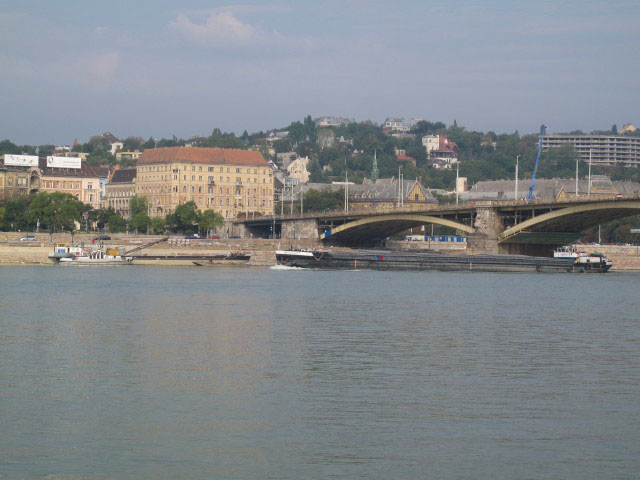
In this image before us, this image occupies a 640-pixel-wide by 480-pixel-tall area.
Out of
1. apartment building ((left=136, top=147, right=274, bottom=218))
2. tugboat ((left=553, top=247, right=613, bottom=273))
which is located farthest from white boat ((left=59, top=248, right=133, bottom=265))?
apartment building ((left=136, top=147, right=274, bottom=218))

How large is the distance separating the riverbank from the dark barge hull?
865 cm

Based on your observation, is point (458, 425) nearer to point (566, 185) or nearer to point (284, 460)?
point (284, 460)

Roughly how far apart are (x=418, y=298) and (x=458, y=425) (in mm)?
37313

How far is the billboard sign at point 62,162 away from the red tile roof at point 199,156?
969 cm

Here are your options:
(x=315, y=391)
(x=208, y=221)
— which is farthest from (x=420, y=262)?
(x=315, y=391)

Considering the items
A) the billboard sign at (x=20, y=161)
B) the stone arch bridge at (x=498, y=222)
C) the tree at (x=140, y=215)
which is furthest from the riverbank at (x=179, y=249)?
the billboard sign at (x=20, y=161)

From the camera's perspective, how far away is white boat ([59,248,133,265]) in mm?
101562

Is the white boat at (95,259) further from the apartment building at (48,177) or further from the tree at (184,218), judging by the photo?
Answer: the apartment building at (48,177)

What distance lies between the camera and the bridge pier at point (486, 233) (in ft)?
328

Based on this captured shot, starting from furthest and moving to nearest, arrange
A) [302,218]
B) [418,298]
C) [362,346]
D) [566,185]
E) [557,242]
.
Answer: [566,185] < [302,218] < [557,242] < [418,298] < [362,346]

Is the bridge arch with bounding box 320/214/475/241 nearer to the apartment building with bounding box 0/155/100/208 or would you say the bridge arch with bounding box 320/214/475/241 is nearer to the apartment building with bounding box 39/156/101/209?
the apartment building with bounding box 0/155/100/208

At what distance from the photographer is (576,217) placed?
90750mm

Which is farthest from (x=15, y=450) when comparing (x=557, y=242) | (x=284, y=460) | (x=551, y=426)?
(x=557, y=242)

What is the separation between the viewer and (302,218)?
12562 cm
